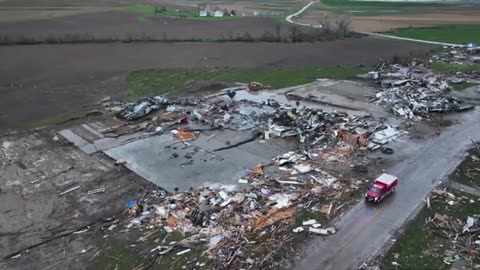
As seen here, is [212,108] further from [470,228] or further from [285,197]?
[470,228]

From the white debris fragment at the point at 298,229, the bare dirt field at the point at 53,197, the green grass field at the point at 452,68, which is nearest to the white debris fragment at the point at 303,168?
the white debris fragment at the point at 298,229

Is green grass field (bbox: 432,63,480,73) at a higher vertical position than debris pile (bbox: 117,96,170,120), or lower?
higher

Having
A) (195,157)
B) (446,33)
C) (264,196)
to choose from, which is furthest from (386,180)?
(446,33)

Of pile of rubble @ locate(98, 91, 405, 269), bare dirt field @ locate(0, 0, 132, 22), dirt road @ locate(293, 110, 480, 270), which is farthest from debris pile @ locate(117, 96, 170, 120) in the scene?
bare dirt field @ locate(0, 0, 132, 22)

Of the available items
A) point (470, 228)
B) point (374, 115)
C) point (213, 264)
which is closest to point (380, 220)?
point (470, 228)

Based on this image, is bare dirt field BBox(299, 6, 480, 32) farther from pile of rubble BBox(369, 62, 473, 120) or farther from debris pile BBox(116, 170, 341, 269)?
debris pile BBox(116, 170, 341, 269)

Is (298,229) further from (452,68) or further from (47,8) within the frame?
(47,8)
